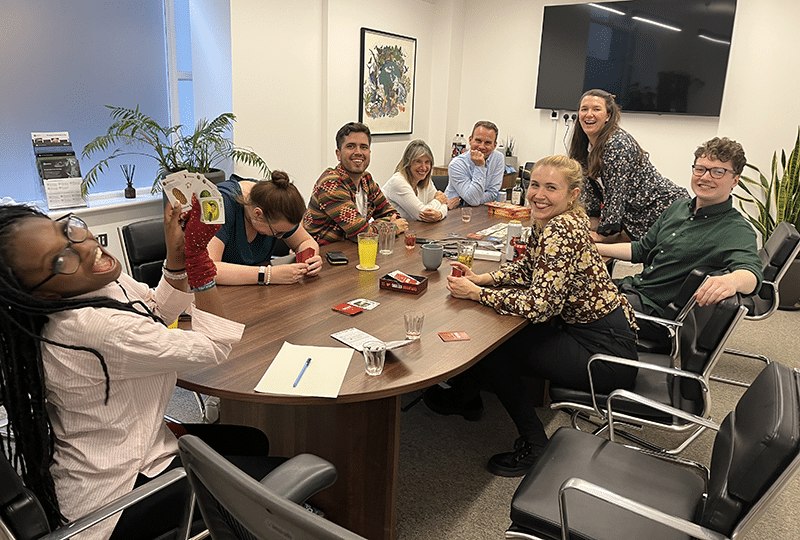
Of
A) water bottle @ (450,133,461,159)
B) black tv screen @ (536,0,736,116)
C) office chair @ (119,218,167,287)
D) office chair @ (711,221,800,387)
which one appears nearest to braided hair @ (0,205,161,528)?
office chair @ (119,218,167,287)

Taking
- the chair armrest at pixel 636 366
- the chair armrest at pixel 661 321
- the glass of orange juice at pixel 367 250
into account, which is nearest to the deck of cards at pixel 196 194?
the glass of orange juice at pixel 367 250

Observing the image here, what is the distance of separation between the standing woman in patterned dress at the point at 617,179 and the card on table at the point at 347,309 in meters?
1.94

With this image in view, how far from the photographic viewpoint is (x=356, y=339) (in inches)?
74.6

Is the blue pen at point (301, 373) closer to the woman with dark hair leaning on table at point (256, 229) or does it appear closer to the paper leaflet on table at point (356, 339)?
the paper leaflet on table at point (356, 339)

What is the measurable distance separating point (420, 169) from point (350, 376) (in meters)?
2.43

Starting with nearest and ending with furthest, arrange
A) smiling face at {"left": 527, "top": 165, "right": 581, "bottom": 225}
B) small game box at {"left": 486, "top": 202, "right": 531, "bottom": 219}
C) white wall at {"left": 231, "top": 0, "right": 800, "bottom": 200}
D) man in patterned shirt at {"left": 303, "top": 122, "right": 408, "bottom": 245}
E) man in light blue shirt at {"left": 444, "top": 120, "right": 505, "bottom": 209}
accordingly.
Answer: smiling face at {"left": 527, "top": 165, "right": 581, "bottom": 225} < man in patterned shirt at {"left": 303, "top": 122, "right": 408, "bottom": 245} < small game box at {"left": 486, "top": 202, "right": 531, "bottom": 219} < man in light blue shirt at {"left": 444, "top": 120, "right": 505, "bottom": 209} < white wall at {"left": 231, "top": 0, "right": 800, "bottom": 200}

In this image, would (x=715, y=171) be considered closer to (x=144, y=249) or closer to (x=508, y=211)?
(x=508, y=211)

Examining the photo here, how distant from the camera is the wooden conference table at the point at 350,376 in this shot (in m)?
1.64

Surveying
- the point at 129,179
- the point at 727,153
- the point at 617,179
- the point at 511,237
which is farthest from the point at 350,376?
the point at 129,179

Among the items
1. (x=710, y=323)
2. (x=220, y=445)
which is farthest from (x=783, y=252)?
(x=220, y=445)

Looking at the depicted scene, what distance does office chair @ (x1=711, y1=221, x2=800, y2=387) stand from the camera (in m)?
3.07

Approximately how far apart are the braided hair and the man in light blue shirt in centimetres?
333

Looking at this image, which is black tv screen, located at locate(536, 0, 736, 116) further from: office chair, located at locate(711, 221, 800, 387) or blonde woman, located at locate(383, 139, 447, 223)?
blonde woman, located at locate(383, 139, 447, 223)

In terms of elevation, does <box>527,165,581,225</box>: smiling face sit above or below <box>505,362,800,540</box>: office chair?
above
